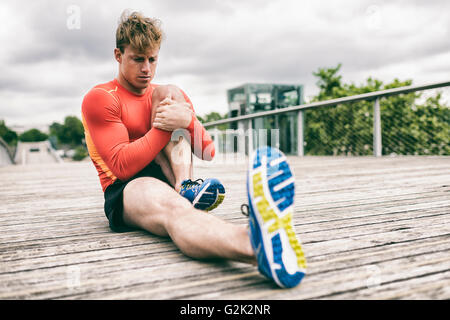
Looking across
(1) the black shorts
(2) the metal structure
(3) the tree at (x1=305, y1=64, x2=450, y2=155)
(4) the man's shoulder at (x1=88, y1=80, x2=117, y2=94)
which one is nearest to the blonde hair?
(4) the man's shoulder at (x1=88, y1=80, x2=117, y2=94)

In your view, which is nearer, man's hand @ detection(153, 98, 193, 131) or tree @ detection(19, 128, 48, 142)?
man's hand @ detection(153, 98, 193, 131)

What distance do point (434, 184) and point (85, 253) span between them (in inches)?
84.4

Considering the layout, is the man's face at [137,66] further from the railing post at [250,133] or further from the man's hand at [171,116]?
the railing post at [250,133]

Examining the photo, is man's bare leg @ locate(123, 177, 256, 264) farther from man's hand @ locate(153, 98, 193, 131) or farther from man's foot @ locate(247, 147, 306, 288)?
man's hand @ locate(153, 98, 193, 131)

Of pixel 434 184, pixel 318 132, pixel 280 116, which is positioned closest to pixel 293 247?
pixel 434 184

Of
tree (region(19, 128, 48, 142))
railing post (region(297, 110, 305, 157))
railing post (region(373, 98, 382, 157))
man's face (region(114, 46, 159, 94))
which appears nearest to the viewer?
man's face (region(114, 46, 159, 94))

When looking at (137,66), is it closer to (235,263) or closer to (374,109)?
(235,263)

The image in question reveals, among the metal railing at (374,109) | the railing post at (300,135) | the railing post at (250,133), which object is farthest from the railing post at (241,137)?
the railing post at (300,135)

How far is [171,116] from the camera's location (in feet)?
4.19

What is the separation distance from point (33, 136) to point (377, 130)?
88.7 m

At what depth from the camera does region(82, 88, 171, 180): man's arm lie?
1.30m

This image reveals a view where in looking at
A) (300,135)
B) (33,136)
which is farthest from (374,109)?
(33,136)

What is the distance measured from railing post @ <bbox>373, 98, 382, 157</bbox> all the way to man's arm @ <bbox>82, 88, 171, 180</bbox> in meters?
4.34

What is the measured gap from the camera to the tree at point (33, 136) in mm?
79375
